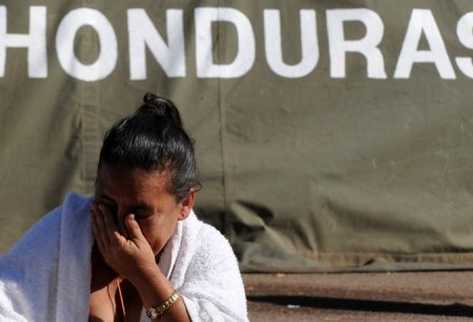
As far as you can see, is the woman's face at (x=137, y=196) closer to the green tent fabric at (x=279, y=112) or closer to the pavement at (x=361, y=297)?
the pavement at (x=361, y=297)

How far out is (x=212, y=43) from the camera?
7352mm

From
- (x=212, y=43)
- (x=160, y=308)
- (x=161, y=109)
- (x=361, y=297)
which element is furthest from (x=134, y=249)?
(x=212, y=43)

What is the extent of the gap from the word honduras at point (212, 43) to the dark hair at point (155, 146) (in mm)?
4352

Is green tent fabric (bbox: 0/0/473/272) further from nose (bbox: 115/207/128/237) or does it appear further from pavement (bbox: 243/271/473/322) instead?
nose (bbox: 115/207/128/237)

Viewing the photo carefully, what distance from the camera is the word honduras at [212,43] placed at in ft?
23.8

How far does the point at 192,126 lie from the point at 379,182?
3.58ft

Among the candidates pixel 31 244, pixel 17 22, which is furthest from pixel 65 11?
pixel 31 244

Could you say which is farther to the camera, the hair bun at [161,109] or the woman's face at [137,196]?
the hair bun at [161,109]

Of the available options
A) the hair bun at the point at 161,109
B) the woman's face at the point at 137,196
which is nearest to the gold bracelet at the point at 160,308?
the woman's face at the point at 137,196

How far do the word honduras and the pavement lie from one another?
1.13 meters

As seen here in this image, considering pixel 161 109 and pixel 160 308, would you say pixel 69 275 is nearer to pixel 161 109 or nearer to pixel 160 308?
pixel 160 308

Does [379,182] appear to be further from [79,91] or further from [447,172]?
[79,91]

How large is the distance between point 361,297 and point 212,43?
1627mm

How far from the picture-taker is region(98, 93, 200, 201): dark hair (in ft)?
9.25
